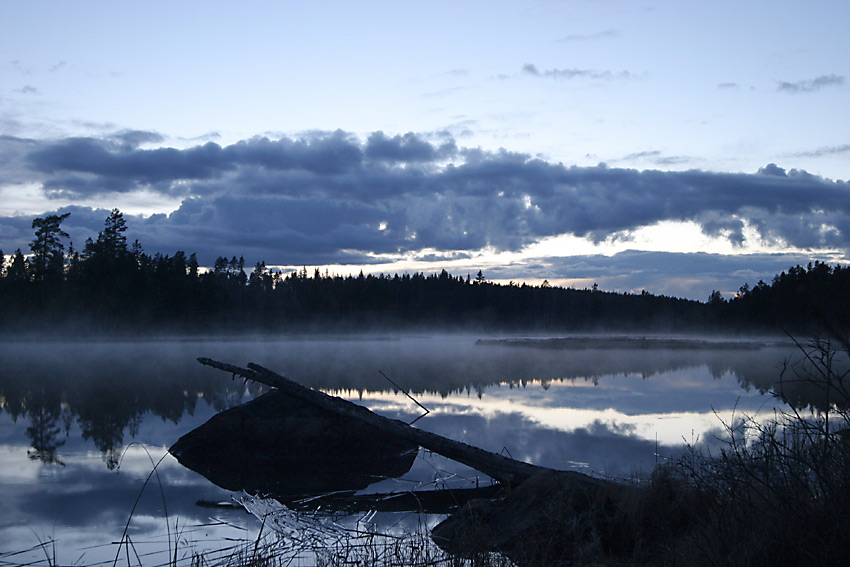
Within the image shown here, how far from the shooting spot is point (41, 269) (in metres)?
60.6

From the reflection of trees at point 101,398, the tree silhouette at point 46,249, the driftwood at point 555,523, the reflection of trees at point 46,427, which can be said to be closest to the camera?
the driftwood at point 555,523

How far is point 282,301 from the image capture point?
3575 inches

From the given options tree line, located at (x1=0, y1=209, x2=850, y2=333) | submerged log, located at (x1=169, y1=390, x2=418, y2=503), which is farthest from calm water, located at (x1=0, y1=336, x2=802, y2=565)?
tree line, located at (x1=0, y1=209, x2=850, y2=333)

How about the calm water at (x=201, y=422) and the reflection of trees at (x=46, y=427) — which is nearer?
the calm water at (x=201, y=422)

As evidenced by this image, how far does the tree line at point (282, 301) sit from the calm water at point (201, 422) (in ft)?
40.2

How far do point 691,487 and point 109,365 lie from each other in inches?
1102

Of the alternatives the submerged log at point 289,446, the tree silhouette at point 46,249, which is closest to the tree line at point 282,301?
the tree silhouette at point 46,249

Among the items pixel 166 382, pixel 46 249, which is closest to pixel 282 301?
pixel 46 249

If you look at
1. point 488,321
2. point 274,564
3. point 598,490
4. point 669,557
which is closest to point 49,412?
point 274,564

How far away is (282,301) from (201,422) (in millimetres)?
79431

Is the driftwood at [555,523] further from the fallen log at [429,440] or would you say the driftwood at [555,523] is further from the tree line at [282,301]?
the tree line at [282,301]

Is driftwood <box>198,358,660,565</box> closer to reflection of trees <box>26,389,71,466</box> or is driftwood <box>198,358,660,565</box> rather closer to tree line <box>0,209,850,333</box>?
reflection of trees <box>26,389,71,466</box>

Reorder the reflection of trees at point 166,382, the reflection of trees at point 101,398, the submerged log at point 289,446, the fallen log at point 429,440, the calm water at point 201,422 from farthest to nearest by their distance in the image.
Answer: the reflection of trees at point 166,382 < the reflection of trees at point 101,398 < the submerged log at point 289,446 < the fallen log at point 429,440 < the calm water at point 201,422

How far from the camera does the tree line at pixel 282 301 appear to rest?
198ft
